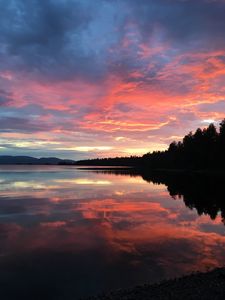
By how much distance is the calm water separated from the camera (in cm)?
1534

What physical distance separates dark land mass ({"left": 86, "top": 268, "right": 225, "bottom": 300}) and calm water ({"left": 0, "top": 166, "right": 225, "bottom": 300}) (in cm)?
136

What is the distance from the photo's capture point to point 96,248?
21.0 metres

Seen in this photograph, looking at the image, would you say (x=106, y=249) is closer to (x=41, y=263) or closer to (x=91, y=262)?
(x=91, y=262)

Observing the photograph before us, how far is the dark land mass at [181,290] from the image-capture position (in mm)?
12695

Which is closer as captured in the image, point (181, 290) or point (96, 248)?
point (181, 290)

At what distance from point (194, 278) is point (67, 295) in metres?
5.80

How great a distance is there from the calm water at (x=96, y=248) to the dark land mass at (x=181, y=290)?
4.45ft

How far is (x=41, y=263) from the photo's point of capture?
1769 centimetres

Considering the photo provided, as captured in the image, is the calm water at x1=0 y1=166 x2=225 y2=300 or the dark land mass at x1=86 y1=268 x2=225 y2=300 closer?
the dark land mass at x1=86 y1=268 x2=225 y2=300

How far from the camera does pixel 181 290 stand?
43.9 feet

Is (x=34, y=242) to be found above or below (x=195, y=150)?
below

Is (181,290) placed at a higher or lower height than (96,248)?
higher

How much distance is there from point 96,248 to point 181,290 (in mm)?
8583

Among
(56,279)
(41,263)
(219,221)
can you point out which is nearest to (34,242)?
(41,263)
